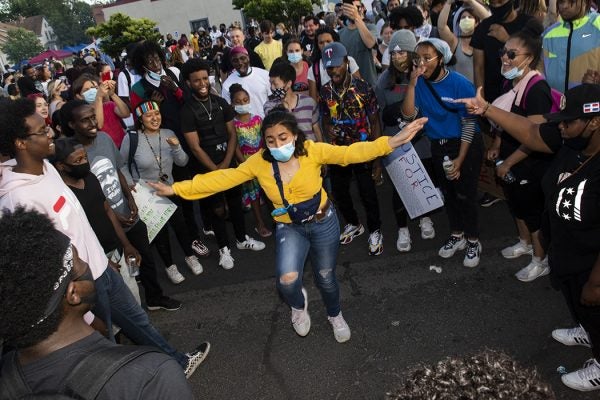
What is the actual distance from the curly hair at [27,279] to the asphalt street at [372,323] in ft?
7.10

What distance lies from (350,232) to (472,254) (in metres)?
1.39

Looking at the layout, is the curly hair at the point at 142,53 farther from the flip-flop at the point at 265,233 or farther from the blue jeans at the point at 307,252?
the blue jeans at the point at 307,252

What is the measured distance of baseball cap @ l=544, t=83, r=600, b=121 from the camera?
2.49 metres

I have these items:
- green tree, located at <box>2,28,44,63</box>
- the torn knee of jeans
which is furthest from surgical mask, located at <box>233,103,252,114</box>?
green tree, located at <box>2,28,44,63</box>

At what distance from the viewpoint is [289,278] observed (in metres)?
3.45

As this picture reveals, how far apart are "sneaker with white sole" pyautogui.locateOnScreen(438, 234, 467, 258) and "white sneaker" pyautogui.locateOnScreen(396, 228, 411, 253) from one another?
0.36 m

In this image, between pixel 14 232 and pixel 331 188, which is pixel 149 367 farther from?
pixel 331 188

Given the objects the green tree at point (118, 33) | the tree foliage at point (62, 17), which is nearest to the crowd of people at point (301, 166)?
the green tree at point (118, 33)

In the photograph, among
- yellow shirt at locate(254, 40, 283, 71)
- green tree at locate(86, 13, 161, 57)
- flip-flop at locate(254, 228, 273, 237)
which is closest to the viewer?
flip-flop at locate(254, 228, 273, 237)

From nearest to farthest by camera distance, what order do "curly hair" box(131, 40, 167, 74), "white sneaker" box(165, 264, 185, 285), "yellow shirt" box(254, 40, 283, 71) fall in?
"white sneaker" box(165, 264, 185, 285), "curly hair" box(131, 40, 167, 74), "yellow shirt" box(254, 40, 283, 71)

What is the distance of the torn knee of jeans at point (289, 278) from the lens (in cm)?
345

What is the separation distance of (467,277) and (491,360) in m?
3.45

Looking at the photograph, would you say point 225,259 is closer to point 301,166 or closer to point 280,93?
point 280,93

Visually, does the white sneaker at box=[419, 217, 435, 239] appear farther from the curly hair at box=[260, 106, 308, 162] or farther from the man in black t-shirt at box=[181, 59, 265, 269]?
the curly hair at box=[260, 106, 308, 162]
